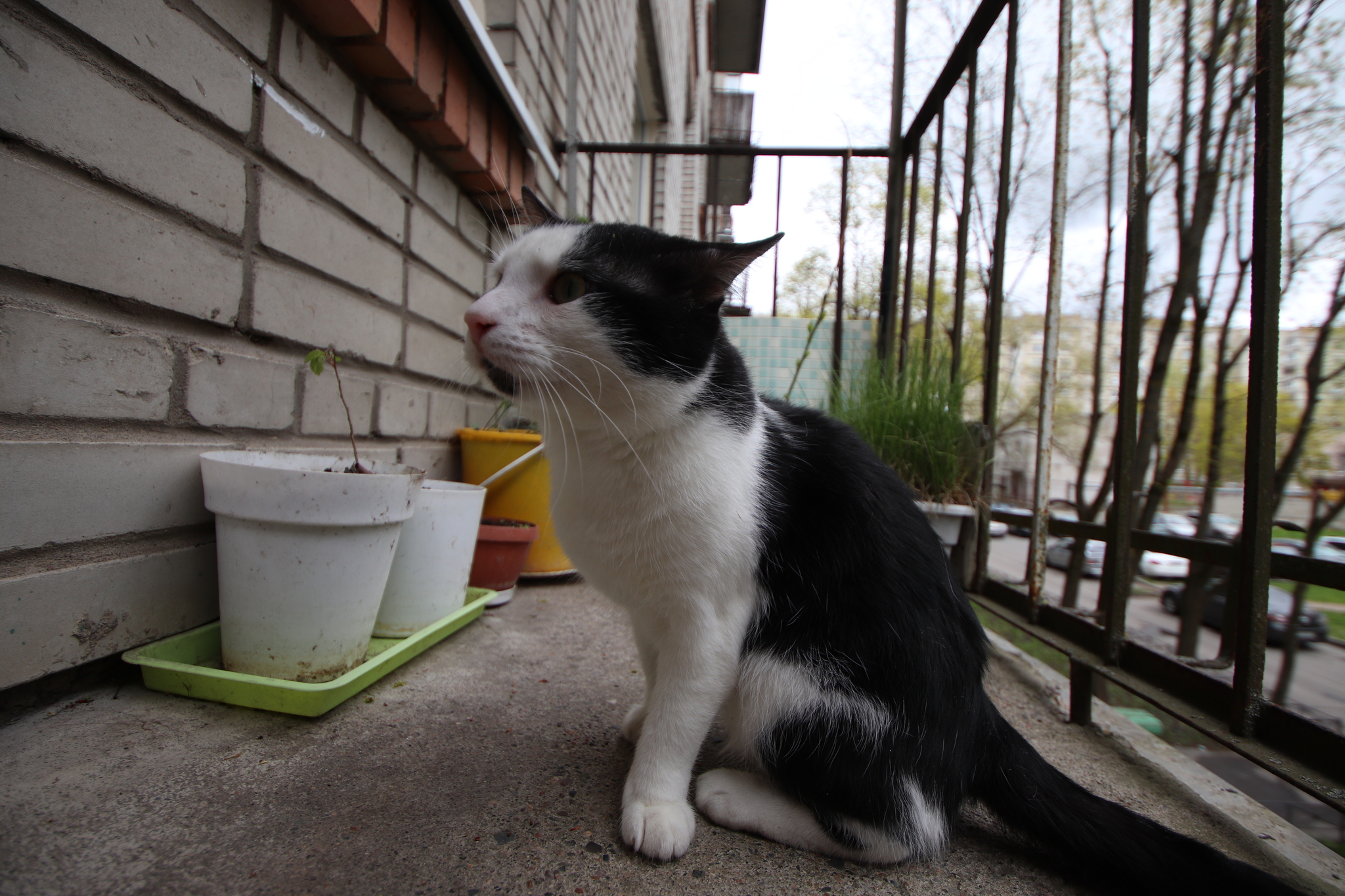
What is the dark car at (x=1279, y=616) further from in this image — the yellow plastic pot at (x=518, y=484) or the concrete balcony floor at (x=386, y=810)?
the yellow plastic pot at (x=518, y=484)

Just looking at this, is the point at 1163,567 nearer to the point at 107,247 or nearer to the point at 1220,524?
the point at 1220,524

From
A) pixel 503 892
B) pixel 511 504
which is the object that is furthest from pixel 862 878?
pixel 511 504

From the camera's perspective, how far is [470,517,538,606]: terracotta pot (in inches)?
71.0

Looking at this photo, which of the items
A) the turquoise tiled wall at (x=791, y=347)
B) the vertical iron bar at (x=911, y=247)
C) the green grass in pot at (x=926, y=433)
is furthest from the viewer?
the turquoise tiled wall at (x=791, y=347)

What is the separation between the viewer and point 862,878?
81cm

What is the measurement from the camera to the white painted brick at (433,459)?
Answer: 188cm

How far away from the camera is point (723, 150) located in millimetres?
2826

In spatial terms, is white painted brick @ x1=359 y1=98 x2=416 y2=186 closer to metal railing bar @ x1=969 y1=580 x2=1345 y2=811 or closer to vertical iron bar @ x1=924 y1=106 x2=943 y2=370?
vertical iron bar @ x1=924 y1=106 x2=943 y2=370

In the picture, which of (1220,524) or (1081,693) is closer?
(1081,693)

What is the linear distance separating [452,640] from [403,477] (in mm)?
583

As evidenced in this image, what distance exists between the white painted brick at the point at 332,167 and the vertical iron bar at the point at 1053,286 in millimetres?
1791

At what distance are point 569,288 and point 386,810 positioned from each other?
0.82 metres

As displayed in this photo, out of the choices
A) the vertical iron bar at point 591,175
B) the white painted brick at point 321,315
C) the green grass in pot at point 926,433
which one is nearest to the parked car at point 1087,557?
the green grass in pot at point 926,433

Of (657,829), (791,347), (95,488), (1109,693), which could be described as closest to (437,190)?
(95,488)
